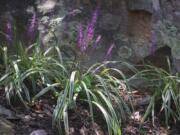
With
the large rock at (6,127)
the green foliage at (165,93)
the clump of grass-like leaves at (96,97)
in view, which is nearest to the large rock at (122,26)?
the green foliage at (165,93)

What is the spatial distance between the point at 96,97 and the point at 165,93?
2.53 feet

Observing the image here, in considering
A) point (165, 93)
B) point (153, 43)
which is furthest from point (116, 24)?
point (165, 93)

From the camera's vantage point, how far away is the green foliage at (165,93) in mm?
4188

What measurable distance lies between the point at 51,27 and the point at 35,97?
1170 millimetres

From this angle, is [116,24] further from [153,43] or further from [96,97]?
[96,97]

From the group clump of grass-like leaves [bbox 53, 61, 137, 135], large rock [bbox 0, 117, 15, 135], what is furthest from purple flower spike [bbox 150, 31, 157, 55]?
large rock [bbox 0, 117, 15, 135]

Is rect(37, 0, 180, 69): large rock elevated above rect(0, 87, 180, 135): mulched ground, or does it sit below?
above

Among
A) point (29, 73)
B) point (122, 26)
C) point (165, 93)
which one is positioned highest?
point (122, 26)

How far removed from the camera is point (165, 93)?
4.27 metres

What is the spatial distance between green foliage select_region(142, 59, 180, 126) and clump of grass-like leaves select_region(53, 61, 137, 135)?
297 mm

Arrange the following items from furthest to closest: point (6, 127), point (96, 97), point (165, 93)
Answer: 1. point (165, 93)
2. point (96, 97)
3. point (6, 127)

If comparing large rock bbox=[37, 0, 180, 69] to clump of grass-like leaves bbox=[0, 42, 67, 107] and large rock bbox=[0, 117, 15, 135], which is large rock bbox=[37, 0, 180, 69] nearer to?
clump of grass-like leaves bbox=[0, 42, 67, 107]

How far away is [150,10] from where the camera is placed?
498 cm

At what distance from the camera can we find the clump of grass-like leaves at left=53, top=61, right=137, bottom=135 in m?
3.62
